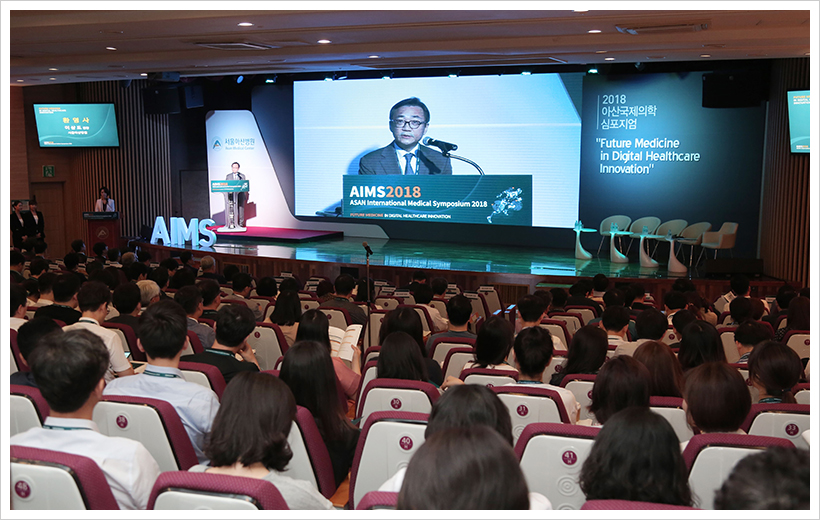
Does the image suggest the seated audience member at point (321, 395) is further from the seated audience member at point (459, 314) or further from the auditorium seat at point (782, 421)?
the seated audience member at point (459, 314)

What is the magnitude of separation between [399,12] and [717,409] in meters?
4.72

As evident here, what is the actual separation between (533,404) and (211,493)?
1544mm

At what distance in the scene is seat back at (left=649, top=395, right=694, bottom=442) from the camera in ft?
9.34

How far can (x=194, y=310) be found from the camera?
5.12m

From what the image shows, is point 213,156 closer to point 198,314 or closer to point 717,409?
point 198,314

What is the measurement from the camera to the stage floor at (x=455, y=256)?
37.1 ft

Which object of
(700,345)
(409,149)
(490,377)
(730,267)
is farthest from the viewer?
(409,149)

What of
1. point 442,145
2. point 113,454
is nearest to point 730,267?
point 442,145

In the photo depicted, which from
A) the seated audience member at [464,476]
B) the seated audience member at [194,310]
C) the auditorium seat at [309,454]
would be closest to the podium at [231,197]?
the seated audience member at [194,310]

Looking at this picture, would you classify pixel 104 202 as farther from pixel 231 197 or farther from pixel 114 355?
pixel 114 355

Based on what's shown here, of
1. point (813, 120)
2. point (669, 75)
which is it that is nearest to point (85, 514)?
point (813, 120)

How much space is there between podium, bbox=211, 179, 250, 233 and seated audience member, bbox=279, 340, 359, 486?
13.1 meters

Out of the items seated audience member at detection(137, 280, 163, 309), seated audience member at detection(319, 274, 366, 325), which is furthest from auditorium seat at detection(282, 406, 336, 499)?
seated audience member at detection(137, 280, 163, 309)

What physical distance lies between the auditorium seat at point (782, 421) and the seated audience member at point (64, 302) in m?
4.02
